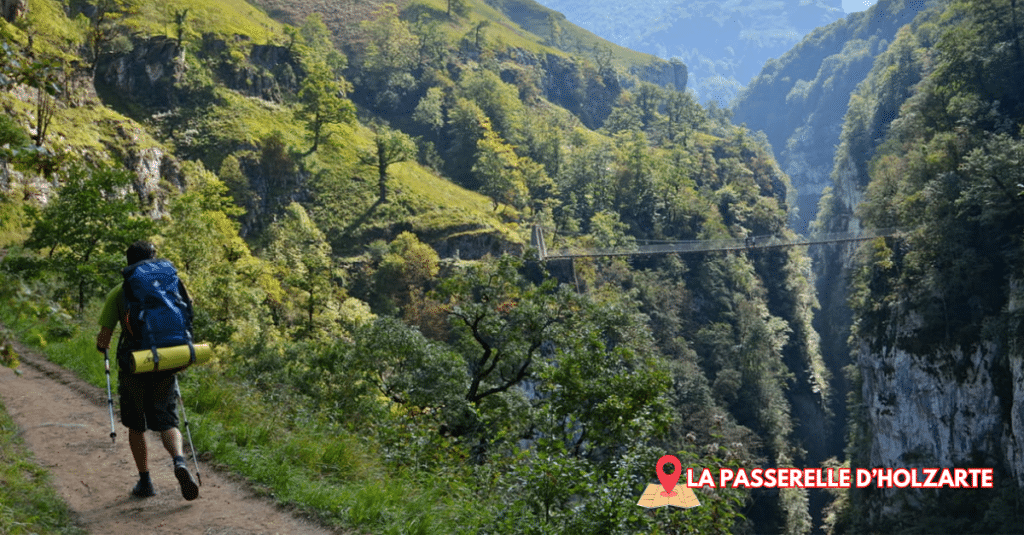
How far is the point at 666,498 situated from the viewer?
6.11 meters

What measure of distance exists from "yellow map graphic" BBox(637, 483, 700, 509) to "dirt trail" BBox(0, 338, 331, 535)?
128 inches

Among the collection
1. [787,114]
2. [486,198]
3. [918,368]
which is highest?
[787,114]

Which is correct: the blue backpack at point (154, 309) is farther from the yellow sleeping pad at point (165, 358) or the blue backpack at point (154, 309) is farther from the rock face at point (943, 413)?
the rock face at point (943, 413)

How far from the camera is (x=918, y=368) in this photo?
98.4 feet

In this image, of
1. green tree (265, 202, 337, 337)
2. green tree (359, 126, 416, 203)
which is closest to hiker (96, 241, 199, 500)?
green tree (265, 202, 337, 337)

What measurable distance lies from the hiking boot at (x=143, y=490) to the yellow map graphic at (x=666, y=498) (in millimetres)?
3950

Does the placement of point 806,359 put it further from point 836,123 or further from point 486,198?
point 836,123

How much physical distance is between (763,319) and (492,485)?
47286 millimetres

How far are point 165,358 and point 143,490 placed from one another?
1068 mm

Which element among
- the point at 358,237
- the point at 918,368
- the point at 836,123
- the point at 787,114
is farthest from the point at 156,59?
the point at 787,114

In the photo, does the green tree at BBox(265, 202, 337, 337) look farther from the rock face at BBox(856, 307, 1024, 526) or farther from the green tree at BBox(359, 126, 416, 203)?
the rock face at BBox(856, 307, 1024, 526)

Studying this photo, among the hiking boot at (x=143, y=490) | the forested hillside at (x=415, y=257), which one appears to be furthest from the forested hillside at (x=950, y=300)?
the hiking boot at (x=143, y=490)

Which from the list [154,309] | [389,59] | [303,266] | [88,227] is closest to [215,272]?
[303,266]

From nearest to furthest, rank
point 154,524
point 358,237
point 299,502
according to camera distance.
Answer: point 154,524 → point 299,502 → point 358,237
